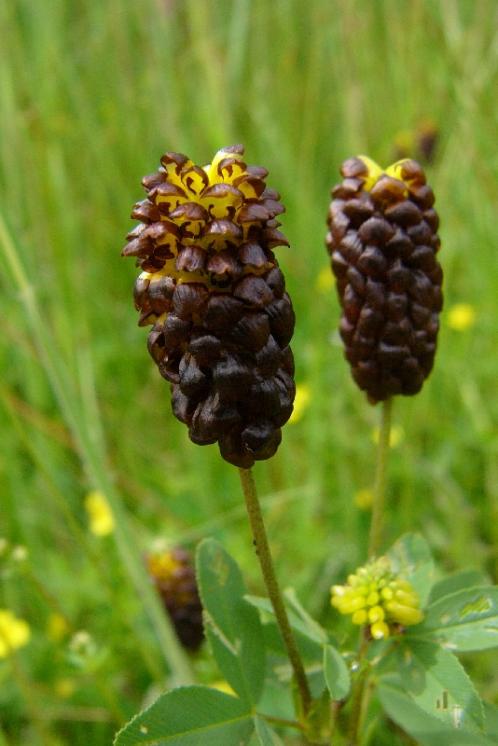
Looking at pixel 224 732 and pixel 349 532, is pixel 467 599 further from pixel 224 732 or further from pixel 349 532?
pixel 349 532

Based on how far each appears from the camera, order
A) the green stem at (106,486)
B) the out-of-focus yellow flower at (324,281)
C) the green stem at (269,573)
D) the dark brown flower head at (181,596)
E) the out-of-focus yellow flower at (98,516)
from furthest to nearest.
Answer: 1. the out-of-focus yellow flower at (324,281)
2. the out-of-focus yellow flower at (98,516)
3. the dark brown flower head at (181,596)
4. the green stem at (106,486)
5. the green stem at (269,573)

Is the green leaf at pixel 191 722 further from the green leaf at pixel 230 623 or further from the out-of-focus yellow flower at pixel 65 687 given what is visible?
the out-of-focus yellow flower at pixel 65 687

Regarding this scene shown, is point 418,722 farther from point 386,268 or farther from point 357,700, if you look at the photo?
point 386,268

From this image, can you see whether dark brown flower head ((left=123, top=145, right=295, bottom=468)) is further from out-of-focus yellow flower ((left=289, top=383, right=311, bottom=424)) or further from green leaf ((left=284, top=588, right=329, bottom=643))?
out-of-focus yellow flower ((left=289, top=383, right=311, bottom=424))

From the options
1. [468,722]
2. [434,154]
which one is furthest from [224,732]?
[434,154]

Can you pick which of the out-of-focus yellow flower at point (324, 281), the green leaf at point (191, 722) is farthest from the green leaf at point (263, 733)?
the out-of-focus yellow flower at point (324, 281)

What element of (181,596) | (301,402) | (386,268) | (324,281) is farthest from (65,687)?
(324,281)
